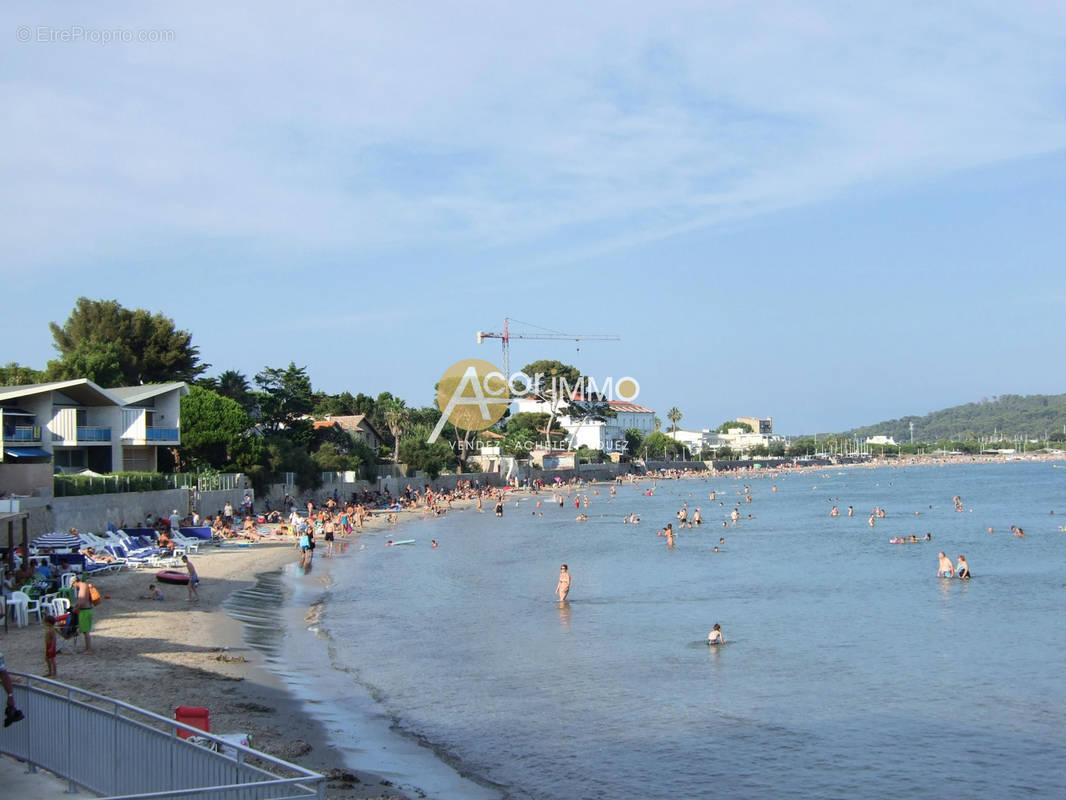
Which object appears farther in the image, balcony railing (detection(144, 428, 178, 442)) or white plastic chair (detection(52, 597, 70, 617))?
balcony railing (detection(144, 428, 178, 442))

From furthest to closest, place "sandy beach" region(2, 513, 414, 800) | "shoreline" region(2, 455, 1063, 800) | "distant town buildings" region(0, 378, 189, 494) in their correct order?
"distant town buildings" region(0, 378, 189, 494) < "sandy beach" region(2, 513, 414, 800) < "shoreline" region(2, 455, 1063, 800)

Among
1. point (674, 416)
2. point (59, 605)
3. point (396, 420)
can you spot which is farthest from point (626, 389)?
point (59, 605)

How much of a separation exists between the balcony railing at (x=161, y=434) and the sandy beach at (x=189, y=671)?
17394mm

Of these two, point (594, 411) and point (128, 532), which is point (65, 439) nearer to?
point (128, 532)

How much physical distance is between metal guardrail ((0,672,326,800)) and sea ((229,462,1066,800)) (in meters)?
4.22

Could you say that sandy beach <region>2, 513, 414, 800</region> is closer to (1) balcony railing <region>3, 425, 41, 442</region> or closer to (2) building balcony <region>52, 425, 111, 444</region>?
(1) balcony railing <region>3, 425, 41, 442</region>

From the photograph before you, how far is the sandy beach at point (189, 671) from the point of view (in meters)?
11.8

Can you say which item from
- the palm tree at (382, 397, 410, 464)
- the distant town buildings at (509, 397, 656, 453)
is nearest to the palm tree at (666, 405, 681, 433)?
the distant town buildings at (509, 397, 656, 453)

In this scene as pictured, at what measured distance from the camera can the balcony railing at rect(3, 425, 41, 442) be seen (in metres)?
33.9

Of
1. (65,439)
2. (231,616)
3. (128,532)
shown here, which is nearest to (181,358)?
(65,439)

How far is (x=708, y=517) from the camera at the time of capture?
62812 millimetres

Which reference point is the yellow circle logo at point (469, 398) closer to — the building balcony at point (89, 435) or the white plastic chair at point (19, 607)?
the building balcony at point (89, 435)

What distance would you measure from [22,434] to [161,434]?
21.7 ft

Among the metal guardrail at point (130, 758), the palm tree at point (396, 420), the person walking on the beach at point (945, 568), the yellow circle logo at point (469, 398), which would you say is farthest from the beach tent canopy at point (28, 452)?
the yellow circle logo at point (469, 398)
